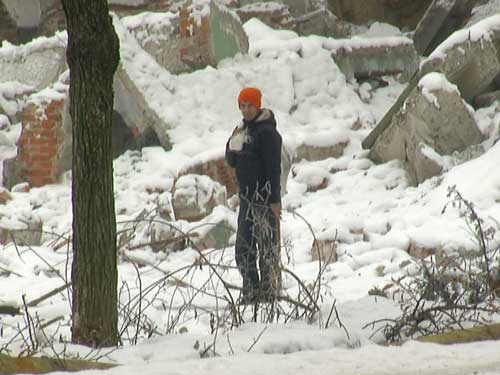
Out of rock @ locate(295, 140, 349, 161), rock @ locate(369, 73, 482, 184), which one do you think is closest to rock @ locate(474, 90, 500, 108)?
rock @ locate(369, 73, 482, 184)

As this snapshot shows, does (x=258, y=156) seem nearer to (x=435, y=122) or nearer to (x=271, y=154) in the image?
(x=271, y=154)

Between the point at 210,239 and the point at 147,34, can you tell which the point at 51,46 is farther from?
the point at 210,239

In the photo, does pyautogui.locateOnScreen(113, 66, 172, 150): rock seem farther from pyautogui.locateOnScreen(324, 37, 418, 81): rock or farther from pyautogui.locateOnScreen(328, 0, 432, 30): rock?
pyautogui.locateOnScreen(328, 0, 432, 30): rock

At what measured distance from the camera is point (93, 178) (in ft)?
16.2

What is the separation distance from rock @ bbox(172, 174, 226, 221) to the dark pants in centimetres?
273

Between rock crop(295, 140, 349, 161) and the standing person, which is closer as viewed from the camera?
the standing person

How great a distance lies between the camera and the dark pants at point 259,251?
5.74 m

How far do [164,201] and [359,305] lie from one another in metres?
4.94

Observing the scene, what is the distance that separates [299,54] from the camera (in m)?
14.0

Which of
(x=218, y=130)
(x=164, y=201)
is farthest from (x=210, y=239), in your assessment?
(x=218, y=130)

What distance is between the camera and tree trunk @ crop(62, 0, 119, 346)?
16.0 feet

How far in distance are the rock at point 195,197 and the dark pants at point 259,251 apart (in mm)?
2726

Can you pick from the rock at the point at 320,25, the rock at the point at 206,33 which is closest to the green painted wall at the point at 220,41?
the rock at the point at 206,33

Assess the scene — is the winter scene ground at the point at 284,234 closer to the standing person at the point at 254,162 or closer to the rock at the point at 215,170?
the rock at the point at 215,170
